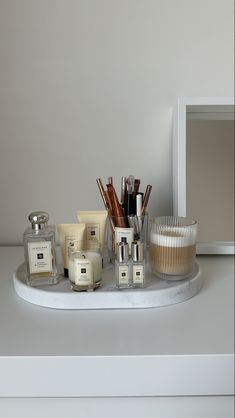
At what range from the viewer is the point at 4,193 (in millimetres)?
875

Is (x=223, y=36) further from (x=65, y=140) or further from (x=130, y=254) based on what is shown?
(x=130, y=254)

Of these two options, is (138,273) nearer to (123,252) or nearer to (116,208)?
(123,252)

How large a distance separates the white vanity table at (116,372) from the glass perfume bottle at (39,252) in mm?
116

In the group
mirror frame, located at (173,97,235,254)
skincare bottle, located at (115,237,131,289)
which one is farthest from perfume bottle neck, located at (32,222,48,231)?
mirror frame, located at (173,97,235,254)

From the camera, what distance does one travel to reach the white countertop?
1.57ft

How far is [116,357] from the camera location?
0.48 meters

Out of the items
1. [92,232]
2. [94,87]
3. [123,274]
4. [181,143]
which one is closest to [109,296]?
[123,274]

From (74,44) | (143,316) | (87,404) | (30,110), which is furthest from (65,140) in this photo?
(87,404)

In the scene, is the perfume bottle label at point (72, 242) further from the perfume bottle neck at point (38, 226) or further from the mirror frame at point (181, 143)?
the mirror frame at point (181, 143)

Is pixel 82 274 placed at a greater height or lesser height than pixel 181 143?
lesser

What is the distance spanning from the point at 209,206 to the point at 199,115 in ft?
0.67

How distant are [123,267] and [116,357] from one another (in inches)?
6.8

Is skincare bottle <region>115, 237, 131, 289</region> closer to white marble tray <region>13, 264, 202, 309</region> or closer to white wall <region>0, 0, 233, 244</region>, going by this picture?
white marble tray <region>13, 264, 202, 309</region>

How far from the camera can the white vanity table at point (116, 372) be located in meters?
0.48
